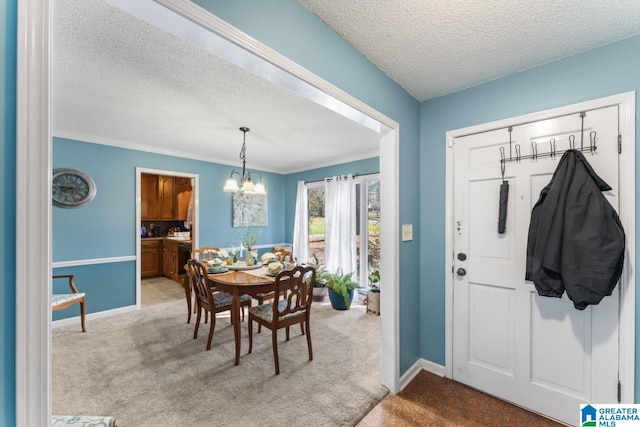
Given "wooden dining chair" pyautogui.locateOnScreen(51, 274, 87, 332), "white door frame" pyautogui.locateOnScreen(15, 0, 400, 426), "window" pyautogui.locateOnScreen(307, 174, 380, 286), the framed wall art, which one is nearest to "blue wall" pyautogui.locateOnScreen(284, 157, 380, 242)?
"window" pyautogui.locateOnScreen(307, 174, 380, 286)

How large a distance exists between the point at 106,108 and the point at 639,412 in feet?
15.5

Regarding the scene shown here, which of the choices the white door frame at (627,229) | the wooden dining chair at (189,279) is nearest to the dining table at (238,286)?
the wooden dining chair at (189,279)

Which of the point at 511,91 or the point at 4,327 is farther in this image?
the point at 511,91

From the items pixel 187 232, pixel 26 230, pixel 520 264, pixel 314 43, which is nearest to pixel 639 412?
pixel 520 264

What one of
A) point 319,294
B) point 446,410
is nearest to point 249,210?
point 319,294

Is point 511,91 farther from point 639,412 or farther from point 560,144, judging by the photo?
point 639,412

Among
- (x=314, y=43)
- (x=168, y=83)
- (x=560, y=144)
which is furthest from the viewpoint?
(x=168, y=83)

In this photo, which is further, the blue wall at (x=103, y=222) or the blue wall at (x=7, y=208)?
the blue wall at (x=103, y=222)

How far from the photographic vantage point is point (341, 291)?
3.99m

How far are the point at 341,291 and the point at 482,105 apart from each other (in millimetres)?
2938

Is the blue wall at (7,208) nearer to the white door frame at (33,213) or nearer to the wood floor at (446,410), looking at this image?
the white door frame at (33,213)

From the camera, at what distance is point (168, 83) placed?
7.08ft

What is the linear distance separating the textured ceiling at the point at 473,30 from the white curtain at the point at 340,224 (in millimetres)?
2739

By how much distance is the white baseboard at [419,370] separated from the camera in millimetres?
2179
